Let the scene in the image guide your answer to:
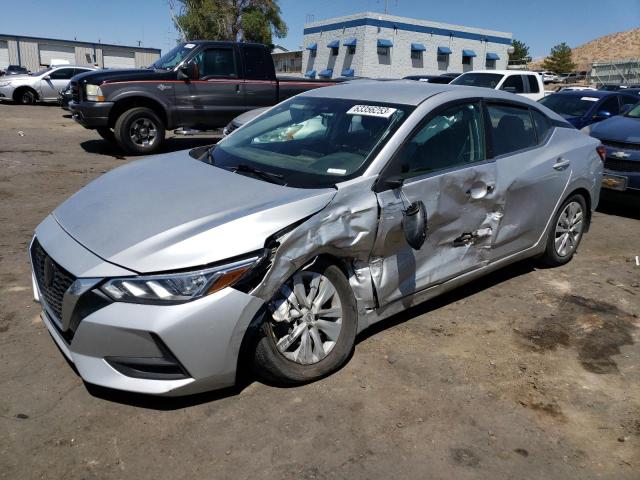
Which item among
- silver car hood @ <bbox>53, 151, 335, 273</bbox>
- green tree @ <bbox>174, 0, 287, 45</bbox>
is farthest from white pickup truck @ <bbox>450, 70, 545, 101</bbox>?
green tree @ <bbox>174, 0, 287, 45</bbox>

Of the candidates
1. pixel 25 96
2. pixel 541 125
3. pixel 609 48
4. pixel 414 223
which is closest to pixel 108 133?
pixel 541 125

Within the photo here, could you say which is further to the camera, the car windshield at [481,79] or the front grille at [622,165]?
the car windshield at [481,79]

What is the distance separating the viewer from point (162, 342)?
2578 mm

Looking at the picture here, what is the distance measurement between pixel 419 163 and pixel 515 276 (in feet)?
6.44

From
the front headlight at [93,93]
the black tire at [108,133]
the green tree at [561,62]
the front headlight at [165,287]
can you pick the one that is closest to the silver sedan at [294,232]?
the front headlight at [165,287]

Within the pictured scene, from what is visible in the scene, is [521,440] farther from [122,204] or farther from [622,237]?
[622,237]

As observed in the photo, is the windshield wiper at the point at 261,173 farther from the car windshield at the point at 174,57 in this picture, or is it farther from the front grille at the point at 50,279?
the car windshield at the point at 174,57

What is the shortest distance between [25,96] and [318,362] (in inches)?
839

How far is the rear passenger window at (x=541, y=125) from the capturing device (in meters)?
4.73

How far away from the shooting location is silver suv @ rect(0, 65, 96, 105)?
66.2 feet

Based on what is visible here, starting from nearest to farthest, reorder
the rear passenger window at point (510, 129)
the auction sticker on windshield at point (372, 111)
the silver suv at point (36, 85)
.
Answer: the auction sticker on windshield at point (372, 111), the rear passenger window at point (510, 129), the silver suv at point (36, 85)

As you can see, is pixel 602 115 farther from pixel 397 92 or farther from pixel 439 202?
pixel 439 202

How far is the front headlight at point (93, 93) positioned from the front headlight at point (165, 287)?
8.25 m

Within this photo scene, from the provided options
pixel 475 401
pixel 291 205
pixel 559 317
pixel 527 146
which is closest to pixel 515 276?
pixel 559 317
